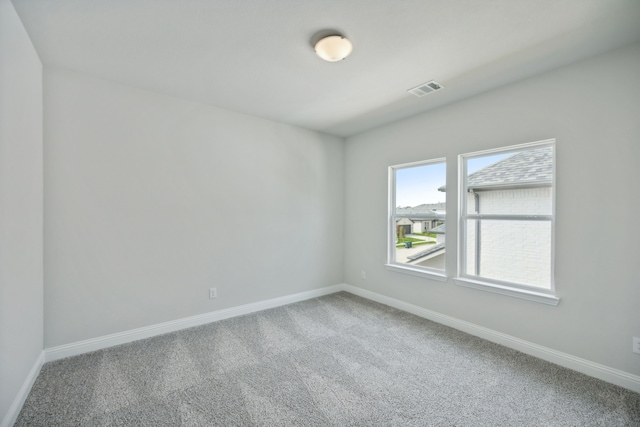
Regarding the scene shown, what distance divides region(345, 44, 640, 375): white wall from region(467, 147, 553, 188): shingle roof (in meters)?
Answer: 0.14

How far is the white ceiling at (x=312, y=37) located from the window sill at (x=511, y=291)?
2.04 metres

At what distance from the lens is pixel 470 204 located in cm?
301

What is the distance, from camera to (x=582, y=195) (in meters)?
2.20

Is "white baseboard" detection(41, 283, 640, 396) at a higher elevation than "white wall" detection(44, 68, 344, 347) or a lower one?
lower

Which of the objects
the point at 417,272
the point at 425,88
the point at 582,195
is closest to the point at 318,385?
the point at 417,272

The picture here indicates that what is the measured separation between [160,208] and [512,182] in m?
3.69

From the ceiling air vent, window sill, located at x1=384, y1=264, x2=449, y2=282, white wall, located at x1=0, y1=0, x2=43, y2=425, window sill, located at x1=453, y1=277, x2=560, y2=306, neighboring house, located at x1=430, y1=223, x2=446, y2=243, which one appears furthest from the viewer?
neighboring house, located at x1=430, y1=223, x2=446, y2=243

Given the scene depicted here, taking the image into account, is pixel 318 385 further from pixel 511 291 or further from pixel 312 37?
pixel 312 37

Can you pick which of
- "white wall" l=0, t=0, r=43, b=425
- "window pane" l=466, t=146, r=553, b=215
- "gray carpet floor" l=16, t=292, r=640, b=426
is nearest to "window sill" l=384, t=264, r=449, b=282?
"gray carpet floor" l=16, t=292, r=640, b=426

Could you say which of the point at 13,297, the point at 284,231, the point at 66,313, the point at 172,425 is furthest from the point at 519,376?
the point at 66,313

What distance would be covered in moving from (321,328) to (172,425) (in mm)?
1667

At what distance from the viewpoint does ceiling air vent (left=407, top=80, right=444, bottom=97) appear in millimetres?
2622

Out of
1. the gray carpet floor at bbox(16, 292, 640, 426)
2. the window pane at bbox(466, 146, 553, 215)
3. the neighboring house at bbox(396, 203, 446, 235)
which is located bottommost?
the gray carpet floor at bbox(16, 292, 640, 426)

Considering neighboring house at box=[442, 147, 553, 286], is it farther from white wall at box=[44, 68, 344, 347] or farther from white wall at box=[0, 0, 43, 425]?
white wall at box=[0, 0, 43, 425]
